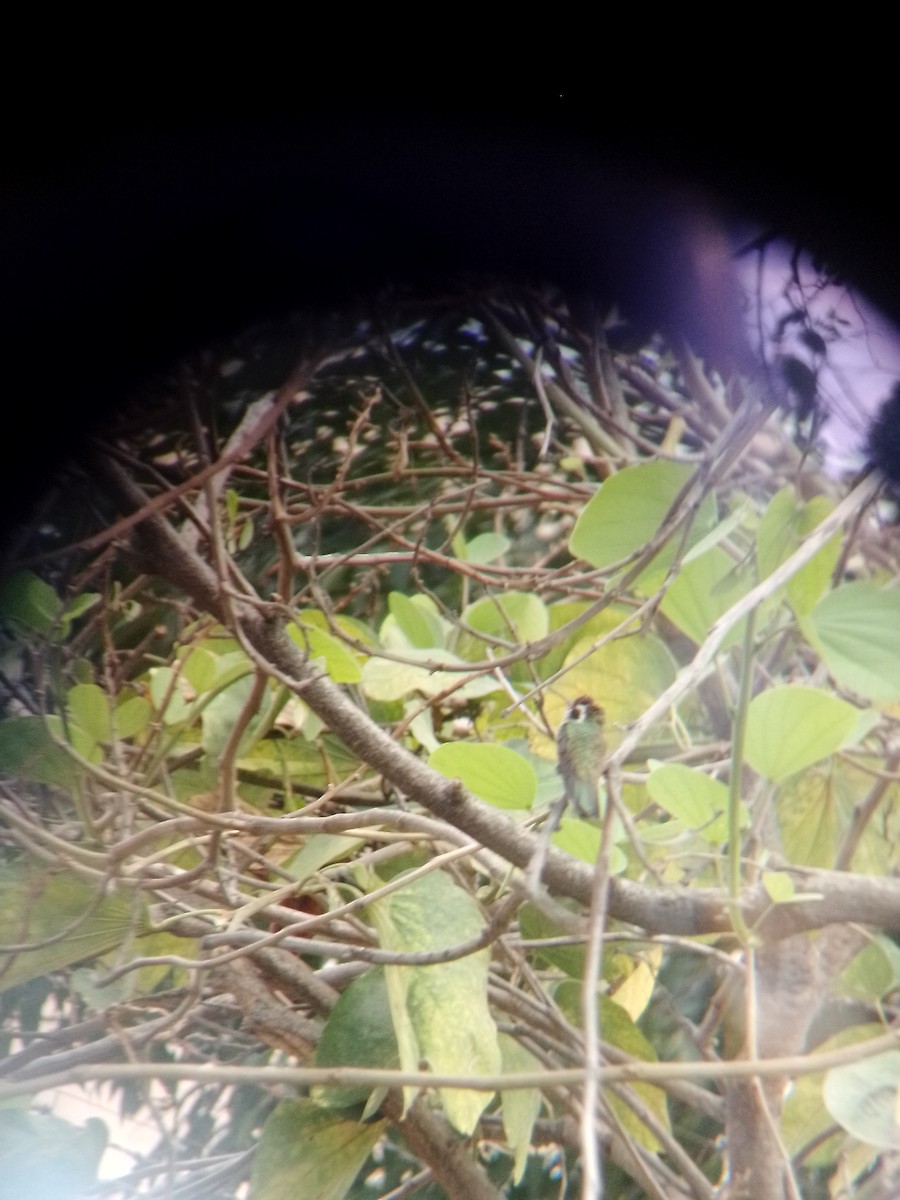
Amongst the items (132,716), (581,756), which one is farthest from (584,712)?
(132,716)

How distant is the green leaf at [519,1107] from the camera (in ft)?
0.79

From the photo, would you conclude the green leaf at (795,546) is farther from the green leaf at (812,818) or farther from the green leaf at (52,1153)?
the green leaf at (52,1153)

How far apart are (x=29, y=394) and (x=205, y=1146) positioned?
0.21 meters

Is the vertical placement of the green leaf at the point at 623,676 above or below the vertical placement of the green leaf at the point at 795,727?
above

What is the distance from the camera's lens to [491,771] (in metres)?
0.25

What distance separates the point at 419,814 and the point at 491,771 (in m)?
0.03

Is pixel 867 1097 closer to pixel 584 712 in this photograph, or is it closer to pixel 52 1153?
pixel 584 712

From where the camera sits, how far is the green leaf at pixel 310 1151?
254mm

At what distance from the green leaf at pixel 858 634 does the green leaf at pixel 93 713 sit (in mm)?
182

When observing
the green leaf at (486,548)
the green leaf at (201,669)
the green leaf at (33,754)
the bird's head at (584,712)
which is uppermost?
the green leaf at (486,548)

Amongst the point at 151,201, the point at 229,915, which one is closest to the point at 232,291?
the point at 151,201

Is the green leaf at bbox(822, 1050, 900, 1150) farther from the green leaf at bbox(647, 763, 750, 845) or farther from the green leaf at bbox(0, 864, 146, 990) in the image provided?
the green leaf at bbox(0, 864, 146, 990)

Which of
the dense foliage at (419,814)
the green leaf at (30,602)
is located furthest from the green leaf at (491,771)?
the green leaf at (30,602)

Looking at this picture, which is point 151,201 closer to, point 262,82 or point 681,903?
point 262,82
